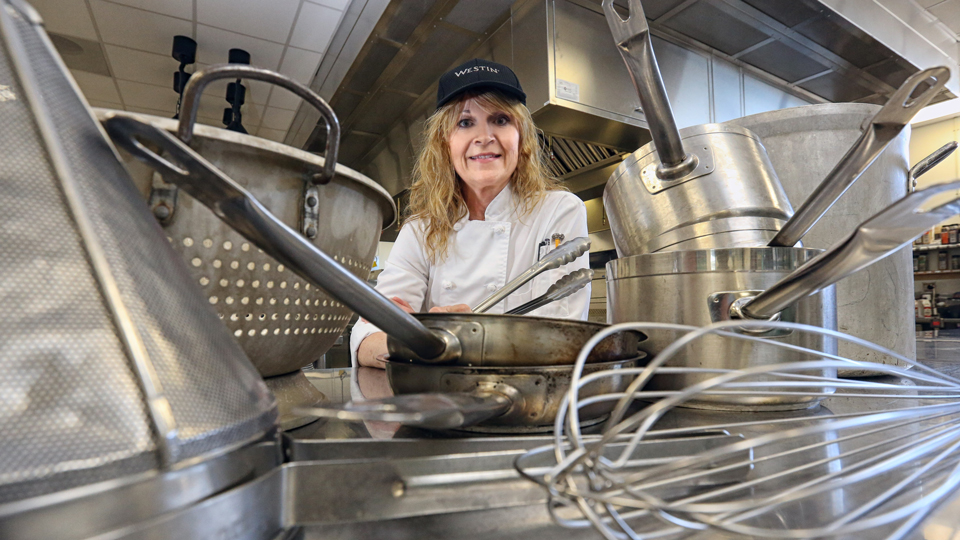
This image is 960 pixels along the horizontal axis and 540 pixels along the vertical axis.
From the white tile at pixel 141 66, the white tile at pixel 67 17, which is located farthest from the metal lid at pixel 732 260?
the white tile at pixel 141 66

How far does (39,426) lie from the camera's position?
14 centimetres

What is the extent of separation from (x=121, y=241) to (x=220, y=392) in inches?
3.2

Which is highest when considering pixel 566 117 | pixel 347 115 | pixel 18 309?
pixel 347 115

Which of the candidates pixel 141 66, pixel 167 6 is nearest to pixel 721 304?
pixel 167 6

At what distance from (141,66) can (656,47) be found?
2.54 m

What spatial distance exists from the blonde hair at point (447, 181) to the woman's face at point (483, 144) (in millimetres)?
18

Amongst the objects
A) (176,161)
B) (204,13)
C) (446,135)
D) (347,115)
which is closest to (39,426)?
(176,161)

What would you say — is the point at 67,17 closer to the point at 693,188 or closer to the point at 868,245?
the point at 693,188

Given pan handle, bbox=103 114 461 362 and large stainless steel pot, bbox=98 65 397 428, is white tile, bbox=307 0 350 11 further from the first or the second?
pan handle, bbox=103 114 461 362

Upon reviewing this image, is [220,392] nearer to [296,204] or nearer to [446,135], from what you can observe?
[296,204]

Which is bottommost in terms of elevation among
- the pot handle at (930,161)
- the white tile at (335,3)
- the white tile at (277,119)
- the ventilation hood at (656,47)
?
the pot handle at (930,161)

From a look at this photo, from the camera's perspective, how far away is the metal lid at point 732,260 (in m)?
0.39

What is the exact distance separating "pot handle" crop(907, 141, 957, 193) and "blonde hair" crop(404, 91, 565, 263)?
2.02ft

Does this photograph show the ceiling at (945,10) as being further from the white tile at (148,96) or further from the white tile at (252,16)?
the white tile at (148,96)
